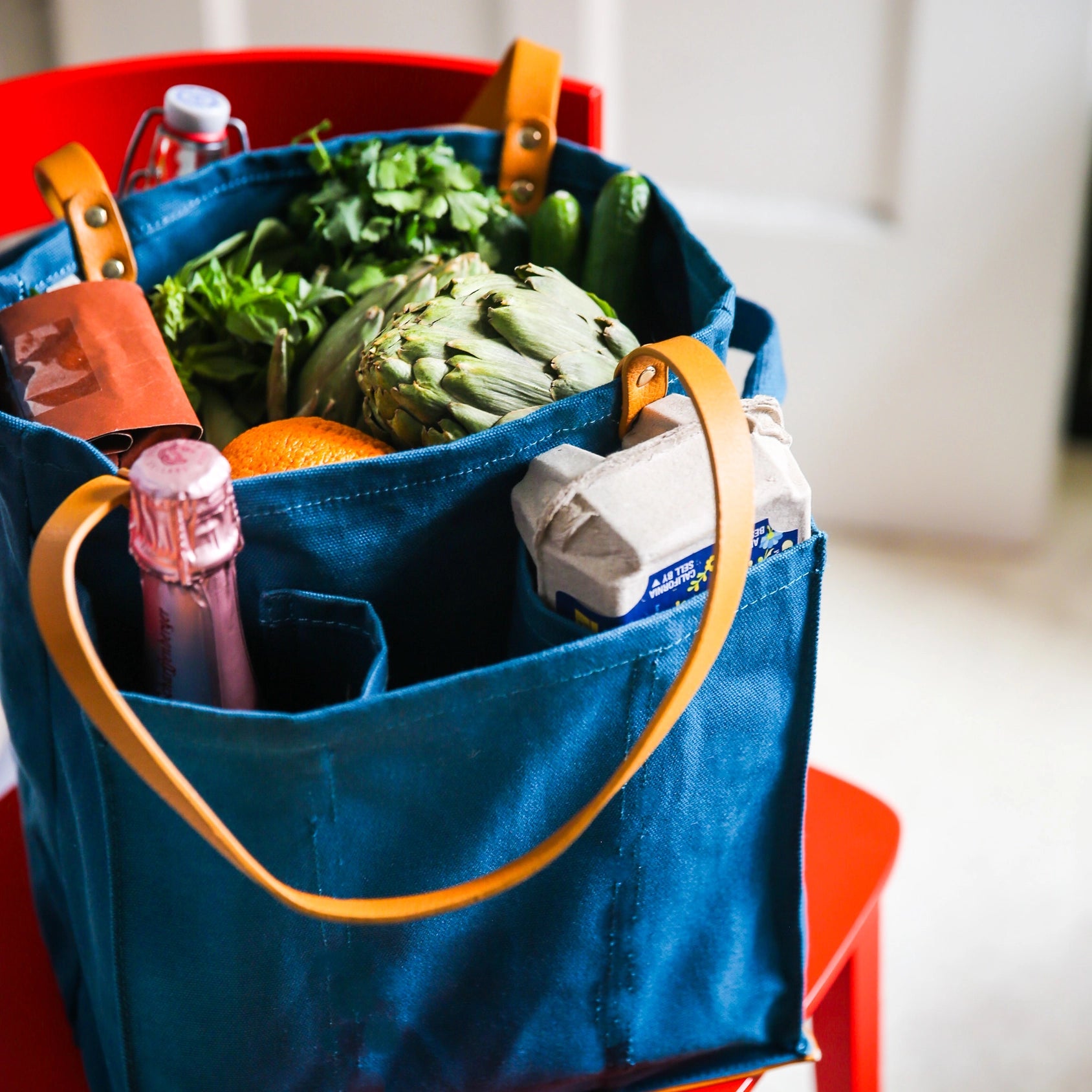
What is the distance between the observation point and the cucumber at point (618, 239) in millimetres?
691

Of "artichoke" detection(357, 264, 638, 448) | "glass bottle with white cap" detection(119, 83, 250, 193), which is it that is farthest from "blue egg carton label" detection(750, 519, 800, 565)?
"glass bottle with white cap" detection(119, 83, 250, 193)

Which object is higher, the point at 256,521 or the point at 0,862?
the point at 256,521

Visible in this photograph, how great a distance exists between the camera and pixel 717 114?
5.42 feet

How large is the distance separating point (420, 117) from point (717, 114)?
0.85 m

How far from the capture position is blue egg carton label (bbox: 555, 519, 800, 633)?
478mm

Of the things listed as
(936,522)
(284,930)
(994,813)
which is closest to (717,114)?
(936,522)

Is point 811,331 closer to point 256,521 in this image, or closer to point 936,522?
point 936,522

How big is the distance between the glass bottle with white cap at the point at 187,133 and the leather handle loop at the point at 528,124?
17cm

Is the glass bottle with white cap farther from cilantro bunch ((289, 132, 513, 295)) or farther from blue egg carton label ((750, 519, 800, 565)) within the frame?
blue egg carton label ((750, 519, 800, 565))

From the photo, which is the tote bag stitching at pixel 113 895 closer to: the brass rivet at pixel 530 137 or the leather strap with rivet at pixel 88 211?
the leather strap with rivet at pixel 88 211

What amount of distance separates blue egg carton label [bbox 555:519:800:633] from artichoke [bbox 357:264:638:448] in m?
0.10

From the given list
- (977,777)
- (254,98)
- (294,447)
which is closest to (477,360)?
(294,447)

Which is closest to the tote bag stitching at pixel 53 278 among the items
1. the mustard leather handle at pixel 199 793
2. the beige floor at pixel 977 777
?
the mustard leather handle at pixel 199 793

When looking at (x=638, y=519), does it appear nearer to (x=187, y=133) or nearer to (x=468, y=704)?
(x=468, y=704)
